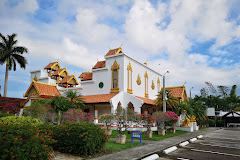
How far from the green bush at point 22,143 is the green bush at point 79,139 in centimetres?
156

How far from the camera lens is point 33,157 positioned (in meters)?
5.75

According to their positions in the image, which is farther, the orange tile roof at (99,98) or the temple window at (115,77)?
the temple window at (115,77)

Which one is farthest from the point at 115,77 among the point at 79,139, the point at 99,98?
the point at 79,139

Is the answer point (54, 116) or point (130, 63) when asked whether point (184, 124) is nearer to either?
point (130, 63)

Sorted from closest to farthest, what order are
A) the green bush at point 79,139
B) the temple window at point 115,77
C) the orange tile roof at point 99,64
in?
the green bush at point 79,139 → the temple window at point 115,77 → the orange tile roof at point 99,64

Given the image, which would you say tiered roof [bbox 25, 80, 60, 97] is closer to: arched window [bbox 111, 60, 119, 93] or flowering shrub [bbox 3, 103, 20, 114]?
flowering shrub [bbox 3, 103, 20, 114]

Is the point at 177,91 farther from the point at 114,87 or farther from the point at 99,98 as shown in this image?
the point at 99,98

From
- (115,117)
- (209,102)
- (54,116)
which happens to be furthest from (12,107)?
(209,102)

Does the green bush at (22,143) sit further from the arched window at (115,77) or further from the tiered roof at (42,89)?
the tiered roof at (42,89)

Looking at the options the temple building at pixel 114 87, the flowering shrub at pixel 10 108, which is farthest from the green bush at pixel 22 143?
the flowering shrub at pixel 10 108

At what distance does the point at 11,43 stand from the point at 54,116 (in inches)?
894

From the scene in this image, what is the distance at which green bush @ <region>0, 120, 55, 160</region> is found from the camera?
552 centimetres

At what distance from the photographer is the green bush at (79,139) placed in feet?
25.0

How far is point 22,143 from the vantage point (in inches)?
230
